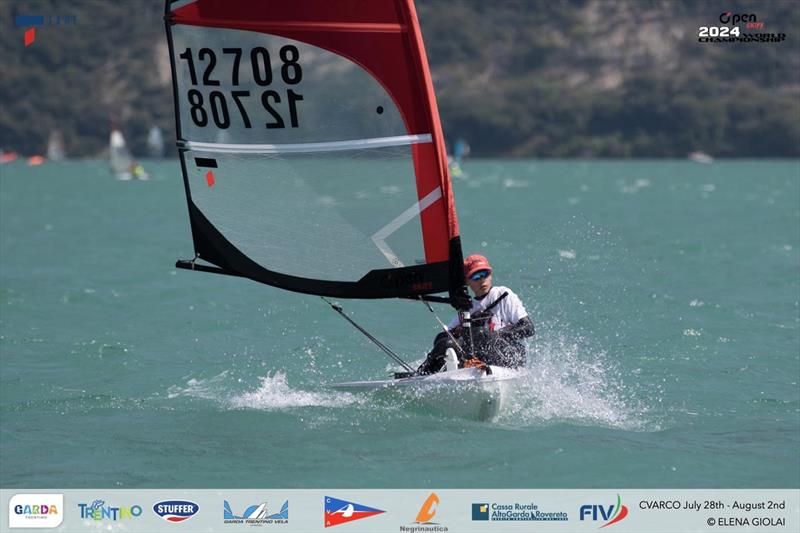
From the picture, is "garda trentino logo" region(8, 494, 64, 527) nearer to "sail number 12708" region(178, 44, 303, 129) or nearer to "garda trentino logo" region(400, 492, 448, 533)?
"garda trentino logo" region(400, 492, 448, 533)

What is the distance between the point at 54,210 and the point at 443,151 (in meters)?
34.7

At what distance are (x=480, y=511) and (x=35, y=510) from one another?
9.80ft

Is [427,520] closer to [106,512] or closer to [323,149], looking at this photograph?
[106,512]

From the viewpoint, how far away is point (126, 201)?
4928 cm

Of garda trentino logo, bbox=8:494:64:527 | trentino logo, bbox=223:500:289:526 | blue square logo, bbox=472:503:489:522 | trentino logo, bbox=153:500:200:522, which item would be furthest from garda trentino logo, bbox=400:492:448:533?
garda trentino logo, bbox=8:494:64:527

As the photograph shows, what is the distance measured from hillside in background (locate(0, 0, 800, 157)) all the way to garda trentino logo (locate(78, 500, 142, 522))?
12110cm

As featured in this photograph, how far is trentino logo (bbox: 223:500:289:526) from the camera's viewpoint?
8.95 m

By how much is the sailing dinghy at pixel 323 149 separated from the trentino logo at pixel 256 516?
2175 millimetres

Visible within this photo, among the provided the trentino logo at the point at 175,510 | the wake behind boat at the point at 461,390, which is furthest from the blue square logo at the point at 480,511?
the trentino logo at the point at 175,510

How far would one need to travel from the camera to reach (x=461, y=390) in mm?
10883

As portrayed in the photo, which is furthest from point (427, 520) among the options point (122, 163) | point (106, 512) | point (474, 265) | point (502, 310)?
point (122, 163)

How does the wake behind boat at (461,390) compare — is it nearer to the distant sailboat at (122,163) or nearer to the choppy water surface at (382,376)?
the choppy water surface at (382,376)

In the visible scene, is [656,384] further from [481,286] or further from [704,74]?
[704,74]

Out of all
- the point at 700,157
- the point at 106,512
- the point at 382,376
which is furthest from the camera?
the point at 700,157
